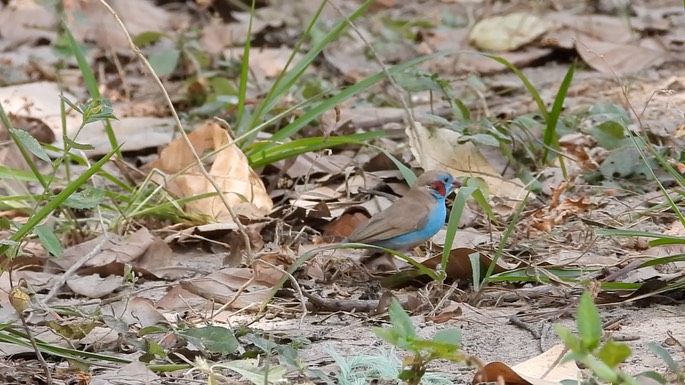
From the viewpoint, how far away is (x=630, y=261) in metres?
2.84

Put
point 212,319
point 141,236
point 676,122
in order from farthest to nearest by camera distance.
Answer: point 676,122, point 141,236, point 212,319

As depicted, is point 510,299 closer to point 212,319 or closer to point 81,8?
point 212,319

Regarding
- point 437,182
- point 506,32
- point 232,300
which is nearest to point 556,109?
Result: point 437,182

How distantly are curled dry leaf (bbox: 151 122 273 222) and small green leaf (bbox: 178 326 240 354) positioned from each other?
1.27m

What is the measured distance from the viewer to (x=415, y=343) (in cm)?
182

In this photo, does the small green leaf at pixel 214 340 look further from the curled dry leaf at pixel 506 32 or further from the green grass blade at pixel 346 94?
the curled dry leaf at pixel 506 32

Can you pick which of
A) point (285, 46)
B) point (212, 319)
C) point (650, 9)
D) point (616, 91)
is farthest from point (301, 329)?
point (650, 9)

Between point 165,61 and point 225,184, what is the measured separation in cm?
231

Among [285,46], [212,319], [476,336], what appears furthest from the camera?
[285,46]

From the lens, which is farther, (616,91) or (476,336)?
(616,91)

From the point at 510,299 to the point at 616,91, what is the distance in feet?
7.86

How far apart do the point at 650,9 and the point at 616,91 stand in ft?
7.92

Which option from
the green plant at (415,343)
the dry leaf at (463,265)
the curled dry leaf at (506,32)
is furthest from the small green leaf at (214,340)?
the curled dry leaf at (506,32)

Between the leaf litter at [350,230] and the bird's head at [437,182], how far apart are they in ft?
0.48
